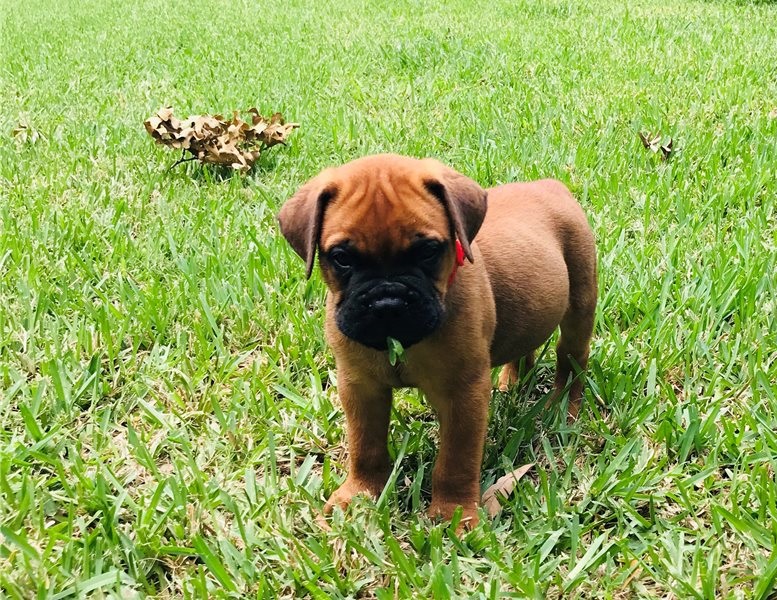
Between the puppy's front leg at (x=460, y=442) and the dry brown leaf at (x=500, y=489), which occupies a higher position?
the puppy's front leg at (x=460, y=442)

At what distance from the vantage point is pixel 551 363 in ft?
12.8

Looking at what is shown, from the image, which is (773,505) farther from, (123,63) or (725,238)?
(123,63)

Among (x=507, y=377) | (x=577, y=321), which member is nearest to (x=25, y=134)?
(x=507, y=377)

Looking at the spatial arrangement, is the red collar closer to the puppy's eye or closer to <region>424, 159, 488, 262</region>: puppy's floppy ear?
<region>424, 159, 488, 262</region>: puppy's floppy ear

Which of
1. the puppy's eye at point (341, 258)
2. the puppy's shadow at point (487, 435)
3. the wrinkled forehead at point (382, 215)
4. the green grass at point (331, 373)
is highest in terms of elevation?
the wrinkled forehead at point (382, 215)

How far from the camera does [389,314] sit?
95.5 inches

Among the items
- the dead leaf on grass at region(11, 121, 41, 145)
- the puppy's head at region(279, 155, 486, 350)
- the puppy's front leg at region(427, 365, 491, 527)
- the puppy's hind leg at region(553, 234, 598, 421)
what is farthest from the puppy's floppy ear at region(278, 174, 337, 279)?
the dead leaf on grass at region(11, 121, 41, 145)

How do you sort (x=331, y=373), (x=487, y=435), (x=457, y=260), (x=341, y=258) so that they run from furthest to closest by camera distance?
(x=331, y=373), (x=487, y=435), (x=457, y=260), (x=341, y=258)

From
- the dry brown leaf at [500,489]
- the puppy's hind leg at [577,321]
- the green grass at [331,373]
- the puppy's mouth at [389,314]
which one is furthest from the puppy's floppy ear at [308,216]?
the puppy's hind leg at [577,321]

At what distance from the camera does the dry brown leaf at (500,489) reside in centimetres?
288

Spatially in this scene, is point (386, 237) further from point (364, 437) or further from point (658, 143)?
point (658, 143)

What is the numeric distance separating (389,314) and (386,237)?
254mm

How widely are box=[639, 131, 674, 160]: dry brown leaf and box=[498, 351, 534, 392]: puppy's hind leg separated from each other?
2871mm

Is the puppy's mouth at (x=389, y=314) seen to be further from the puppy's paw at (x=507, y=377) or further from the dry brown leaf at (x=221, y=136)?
the dry brown leaf at (x=221, y=136)
